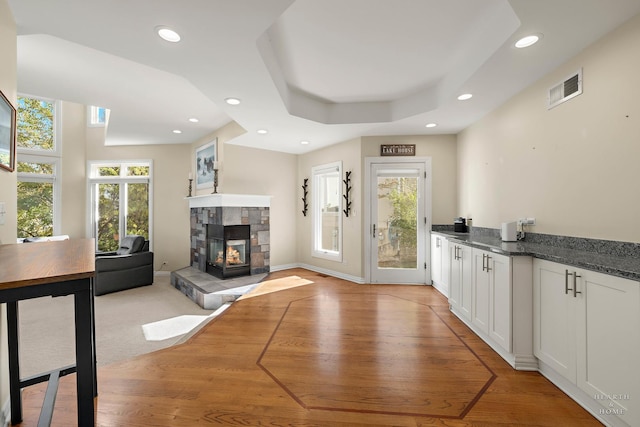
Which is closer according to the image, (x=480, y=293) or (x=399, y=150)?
(x=480, y=293)

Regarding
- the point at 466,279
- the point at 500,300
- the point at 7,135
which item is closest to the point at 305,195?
the point at 466,279

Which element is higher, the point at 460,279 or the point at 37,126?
the point at 37,126

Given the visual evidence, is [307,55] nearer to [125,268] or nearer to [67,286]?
[67,286]

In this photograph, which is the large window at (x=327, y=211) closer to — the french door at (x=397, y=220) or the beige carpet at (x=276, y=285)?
Result: the french door at (x=397, y=220)

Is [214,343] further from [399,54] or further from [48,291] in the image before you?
[399,54]

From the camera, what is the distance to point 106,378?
6.48ft

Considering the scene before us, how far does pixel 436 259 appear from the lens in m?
4.26

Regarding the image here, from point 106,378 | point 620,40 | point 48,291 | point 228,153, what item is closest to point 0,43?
point 48,291

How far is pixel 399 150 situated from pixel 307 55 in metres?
2.43

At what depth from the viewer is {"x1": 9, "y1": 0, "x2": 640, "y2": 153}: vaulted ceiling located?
1783mm

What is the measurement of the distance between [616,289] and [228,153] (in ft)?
16.6

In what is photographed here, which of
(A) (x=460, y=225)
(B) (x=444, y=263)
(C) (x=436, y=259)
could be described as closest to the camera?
(B) (x=444, y=263)

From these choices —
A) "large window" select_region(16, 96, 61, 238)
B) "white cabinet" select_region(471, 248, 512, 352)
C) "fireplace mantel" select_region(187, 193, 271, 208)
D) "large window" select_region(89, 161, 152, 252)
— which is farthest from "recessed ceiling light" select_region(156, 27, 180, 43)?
"large window" select_region(16, 96, 61, 238)

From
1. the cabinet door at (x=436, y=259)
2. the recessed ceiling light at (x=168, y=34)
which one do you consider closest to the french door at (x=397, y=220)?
the cabinet door at (x=436, y=259)
